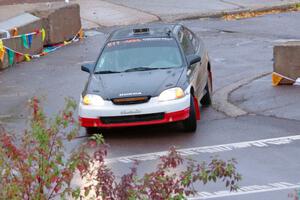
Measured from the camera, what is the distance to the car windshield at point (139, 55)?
1363cm

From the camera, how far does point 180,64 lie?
13555 mm

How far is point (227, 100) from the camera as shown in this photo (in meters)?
15.2

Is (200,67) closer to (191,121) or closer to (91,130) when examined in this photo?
(191,121)

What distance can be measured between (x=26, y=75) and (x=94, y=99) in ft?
22.8

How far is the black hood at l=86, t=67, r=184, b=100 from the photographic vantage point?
12.6m

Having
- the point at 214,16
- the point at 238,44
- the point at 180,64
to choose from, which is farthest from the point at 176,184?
the point at 214,16

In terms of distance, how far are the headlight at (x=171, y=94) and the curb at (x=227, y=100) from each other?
1727mm

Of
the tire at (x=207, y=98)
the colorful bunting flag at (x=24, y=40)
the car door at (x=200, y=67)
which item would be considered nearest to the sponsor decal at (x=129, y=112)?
the car door at (x=200, y=67)

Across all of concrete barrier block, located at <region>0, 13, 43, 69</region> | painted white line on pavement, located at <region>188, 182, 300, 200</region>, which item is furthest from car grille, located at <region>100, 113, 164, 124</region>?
concrete barrier block, located at <region>0, 13, 43, 69</region>

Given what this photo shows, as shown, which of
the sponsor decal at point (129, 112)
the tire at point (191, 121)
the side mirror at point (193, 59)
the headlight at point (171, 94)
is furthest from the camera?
the side mirror at point (193, 59)

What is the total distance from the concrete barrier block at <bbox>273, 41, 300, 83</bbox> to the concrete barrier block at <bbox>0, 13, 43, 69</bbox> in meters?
7.49

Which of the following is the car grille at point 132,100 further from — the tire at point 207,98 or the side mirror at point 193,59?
the tire at point 207,98

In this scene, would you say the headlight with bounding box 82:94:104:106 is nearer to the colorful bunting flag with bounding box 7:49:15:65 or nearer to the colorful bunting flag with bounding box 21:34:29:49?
the colorful bunting flag with bounding box 7:49:15:65

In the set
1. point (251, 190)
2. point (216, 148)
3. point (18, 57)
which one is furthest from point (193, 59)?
point (18, 57)
